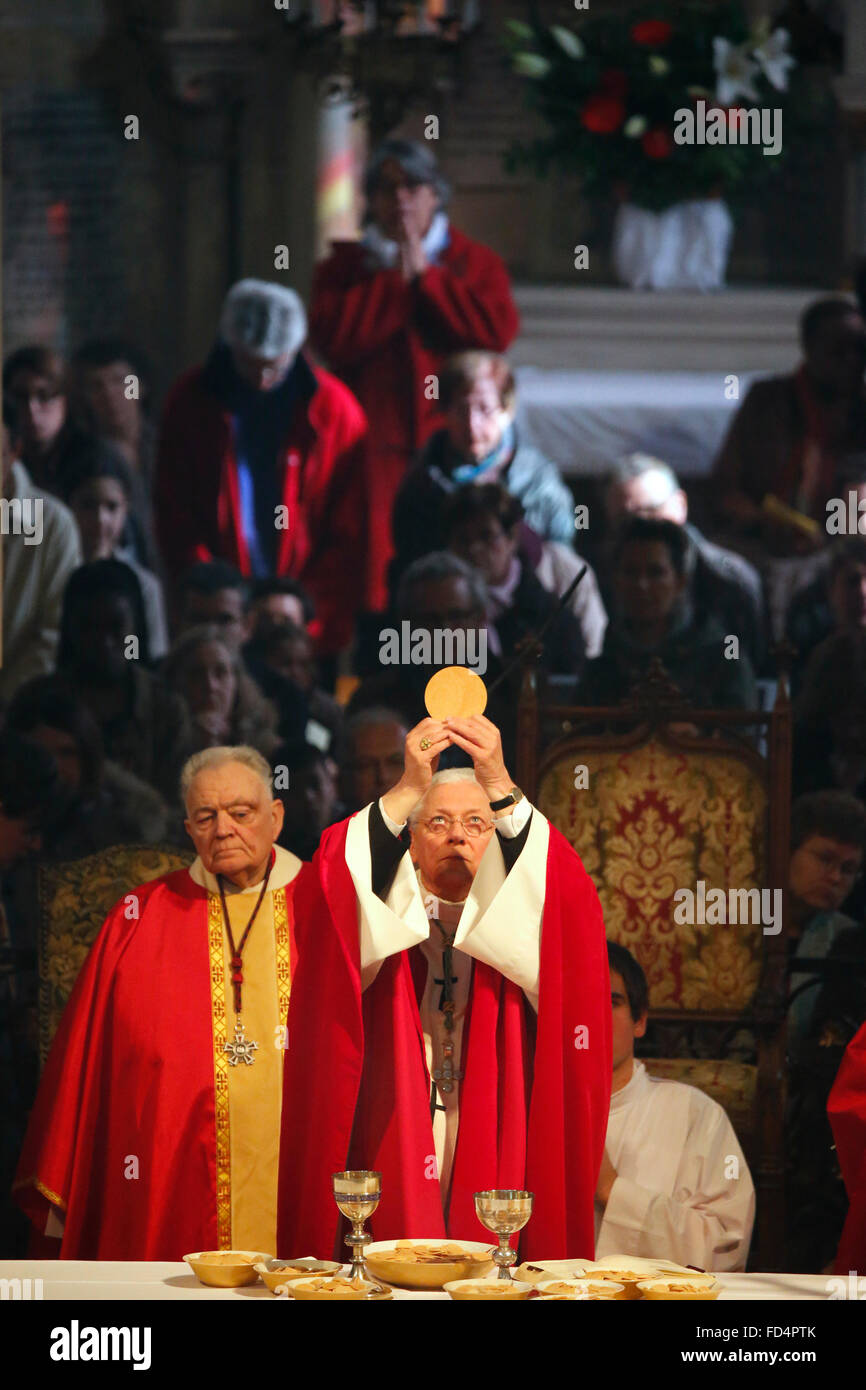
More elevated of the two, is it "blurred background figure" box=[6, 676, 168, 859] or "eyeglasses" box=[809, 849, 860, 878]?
"blurred background figure" box=[6, 676, 168, 859]

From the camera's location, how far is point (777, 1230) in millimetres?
6070

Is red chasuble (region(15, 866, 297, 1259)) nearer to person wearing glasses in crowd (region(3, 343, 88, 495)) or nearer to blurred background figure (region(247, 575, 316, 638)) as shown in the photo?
blurred background figure (region(247, 575, 316, 638))

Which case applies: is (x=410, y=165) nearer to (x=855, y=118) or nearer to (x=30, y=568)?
(x=855, y=118)

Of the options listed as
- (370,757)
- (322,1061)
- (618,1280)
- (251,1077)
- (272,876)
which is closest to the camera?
(618,1280)

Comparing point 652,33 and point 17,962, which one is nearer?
point 17,962

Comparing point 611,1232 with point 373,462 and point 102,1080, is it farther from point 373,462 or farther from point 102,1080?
point 373,462

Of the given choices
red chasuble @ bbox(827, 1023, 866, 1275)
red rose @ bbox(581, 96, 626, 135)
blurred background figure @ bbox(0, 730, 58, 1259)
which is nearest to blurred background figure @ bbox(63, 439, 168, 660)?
blurred background figure @ bbox(0, 730, 58, 1259)

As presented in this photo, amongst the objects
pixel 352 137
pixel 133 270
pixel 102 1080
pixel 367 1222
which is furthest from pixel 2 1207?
pixel 352 137

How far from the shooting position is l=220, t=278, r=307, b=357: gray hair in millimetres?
7734

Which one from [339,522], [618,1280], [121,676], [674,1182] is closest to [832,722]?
[339,522]

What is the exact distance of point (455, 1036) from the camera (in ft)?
14.4

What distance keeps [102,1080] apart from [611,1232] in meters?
1.31

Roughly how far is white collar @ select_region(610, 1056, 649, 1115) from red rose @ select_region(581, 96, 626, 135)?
12.1ft

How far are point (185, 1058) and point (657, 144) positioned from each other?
161 inches
